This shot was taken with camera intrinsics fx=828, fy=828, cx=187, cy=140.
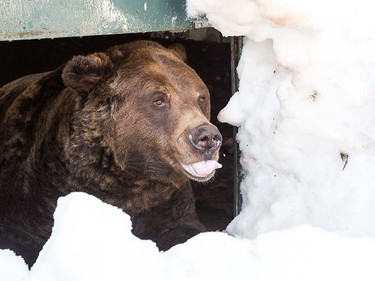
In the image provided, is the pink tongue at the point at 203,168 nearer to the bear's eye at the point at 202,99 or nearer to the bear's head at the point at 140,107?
the bear's head at the point at 140,107

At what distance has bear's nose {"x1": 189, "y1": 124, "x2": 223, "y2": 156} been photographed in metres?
4.59

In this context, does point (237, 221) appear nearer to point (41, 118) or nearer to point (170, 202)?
point (170, 202)

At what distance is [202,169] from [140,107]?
599 millimetres

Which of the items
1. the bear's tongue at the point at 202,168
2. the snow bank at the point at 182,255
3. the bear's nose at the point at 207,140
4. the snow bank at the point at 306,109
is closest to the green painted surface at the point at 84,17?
the snow bank at the point at 306,109

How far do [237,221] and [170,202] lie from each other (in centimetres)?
55

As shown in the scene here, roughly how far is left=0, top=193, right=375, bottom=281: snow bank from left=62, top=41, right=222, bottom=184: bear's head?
1599mm

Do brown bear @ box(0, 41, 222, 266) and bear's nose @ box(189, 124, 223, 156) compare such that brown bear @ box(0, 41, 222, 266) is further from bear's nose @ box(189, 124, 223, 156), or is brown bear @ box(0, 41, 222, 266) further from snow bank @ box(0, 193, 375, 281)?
snow bank @ box(0, 193, 375, 281)

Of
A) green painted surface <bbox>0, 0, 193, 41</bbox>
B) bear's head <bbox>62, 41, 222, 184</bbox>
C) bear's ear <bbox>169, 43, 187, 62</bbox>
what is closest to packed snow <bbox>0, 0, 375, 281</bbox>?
green painted surface <bbox>0, 0, 193, 41</bbox>

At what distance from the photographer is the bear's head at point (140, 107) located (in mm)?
4875

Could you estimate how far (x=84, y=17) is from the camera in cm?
482

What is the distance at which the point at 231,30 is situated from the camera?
16.0 feet

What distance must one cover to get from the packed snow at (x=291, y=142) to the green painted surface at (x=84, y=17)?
0.16 m

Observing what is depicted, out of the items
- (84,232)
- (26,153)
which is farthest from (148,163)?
(84,232)

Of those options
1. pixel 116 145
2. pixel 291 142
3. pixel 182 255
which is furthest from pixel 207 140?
pixel 182 255
